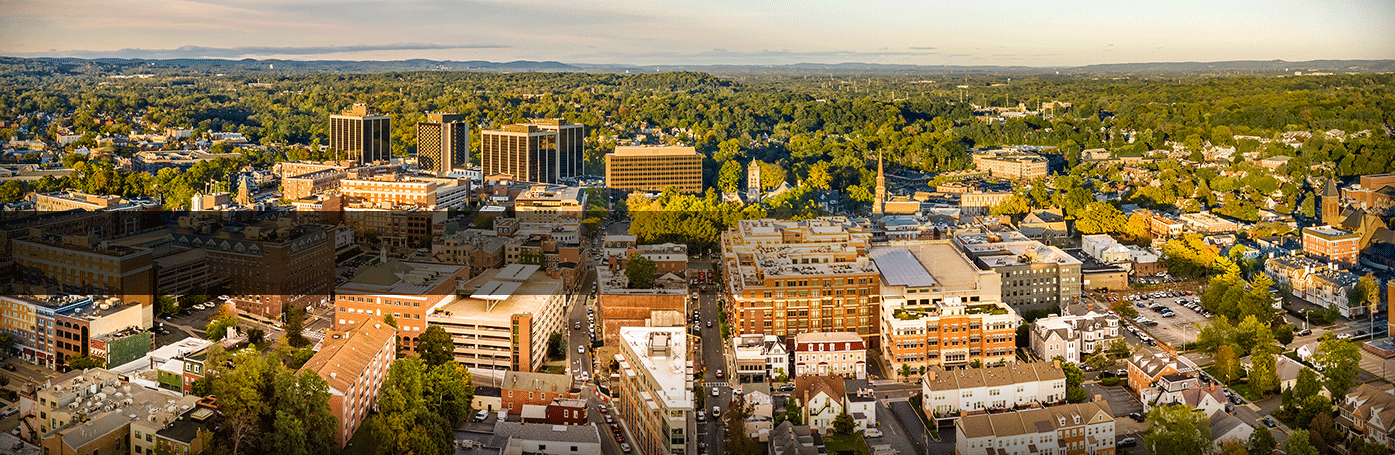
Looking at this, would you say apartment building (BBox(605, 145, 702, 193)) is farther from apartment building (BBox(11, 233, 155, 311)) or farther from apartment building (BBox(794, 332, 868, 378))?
apartment building (BBox(794, 332, 868, 378))

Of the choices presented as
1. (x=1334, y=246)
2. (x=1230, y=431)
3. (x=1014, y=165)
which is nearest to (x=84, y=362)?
(x=1230, y=431)

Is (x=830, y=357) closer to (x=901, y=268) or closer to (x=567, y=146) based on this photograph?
(x=901, y=268)

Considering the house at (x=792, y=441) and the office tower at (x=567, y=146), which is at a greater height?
the office tower at (x=567, y=146)

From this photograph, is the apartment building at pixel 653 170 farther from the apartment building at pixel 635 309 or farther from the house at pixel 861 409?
the house at pixel 861 409

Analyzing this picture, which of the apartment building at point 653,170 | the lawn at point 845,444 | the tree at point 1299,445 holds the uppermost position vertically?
the apartment building at point 653,170

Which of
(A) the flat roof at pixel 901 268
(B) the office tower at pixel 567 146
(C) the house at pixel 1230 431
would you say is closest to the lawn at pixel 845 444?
(A) the flat roof at pixel 901 268

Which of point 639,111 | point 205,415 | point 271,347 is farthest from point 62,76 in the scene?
point 205,415

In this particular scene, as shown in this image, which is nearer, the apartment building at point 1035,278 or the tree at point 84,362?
the tree at point 84,362
